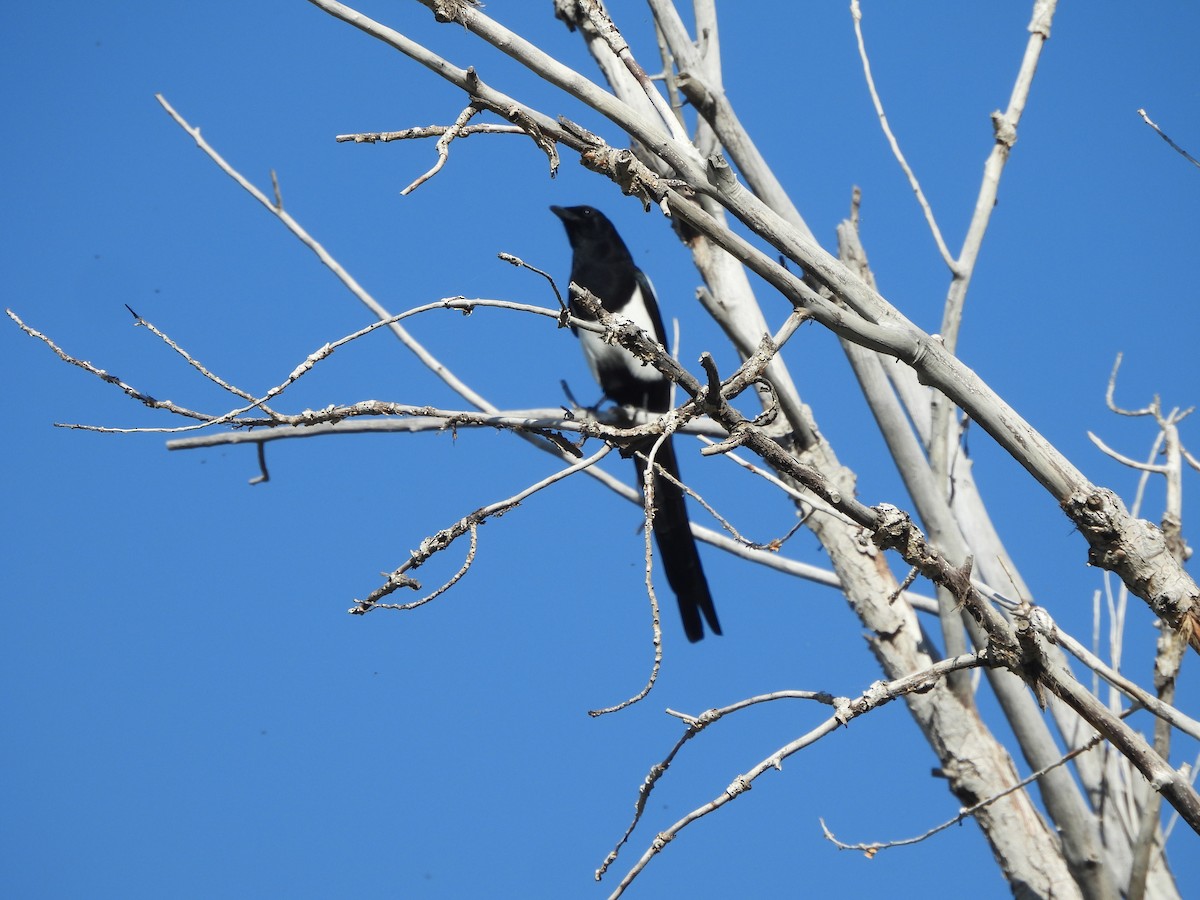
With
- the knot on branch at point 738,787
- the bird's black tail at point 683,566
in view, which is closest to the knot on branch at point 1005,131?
the bird's black tail at point 683,566

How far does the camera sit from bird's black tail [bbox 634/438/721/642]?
3943 millimetres

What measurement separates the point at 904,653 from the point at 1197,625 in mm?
1428

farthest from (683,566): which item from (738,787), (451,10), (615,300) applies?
(451,10)

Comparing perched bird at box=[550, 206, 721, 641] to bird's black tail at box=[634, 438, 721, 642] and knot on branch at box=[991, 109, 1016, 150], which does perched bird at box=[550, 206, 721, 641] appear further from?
knot on branch at box=[991, 109, 1016, 150]

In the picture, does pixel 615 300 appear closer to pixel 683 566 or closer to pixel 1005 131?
pixel 683 566

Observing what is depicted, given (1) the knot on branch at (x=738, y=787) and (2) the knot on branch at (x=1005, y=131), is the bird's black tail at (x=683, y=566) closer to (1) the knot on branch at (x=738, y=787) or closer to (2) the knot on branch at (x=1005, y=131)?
(2) the knot on branch at (x=1005, y=131)

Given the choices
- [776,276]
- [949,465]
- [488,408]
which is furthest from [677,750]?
[949,465]

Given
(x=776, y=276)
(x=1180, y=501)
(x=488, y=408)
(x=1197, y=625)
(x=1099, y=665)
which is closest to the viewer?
(x=776, y=276)

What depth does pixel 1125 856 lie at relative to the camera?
263 centimetres

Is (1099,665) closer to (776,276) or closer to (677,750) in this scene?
(677,750)

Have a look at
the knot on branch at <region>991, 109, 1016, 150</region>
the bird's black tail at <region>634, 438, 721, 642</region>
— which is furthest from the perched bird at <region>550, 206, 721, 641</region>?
the knot on branch at <region>991, 109, 1016, 150</region>

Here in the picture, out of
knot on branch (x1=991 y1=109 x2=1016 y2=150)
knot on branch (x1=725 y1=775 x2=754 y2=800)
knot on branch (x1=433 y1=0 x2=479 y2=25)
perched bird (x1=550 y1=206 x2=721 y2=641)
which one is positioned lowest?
knot on branch (x1=725 y1=775 x2=754 y2=800)

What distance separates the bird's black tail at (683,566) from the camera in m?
3.94

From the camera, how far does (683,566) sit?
3.97 metres
